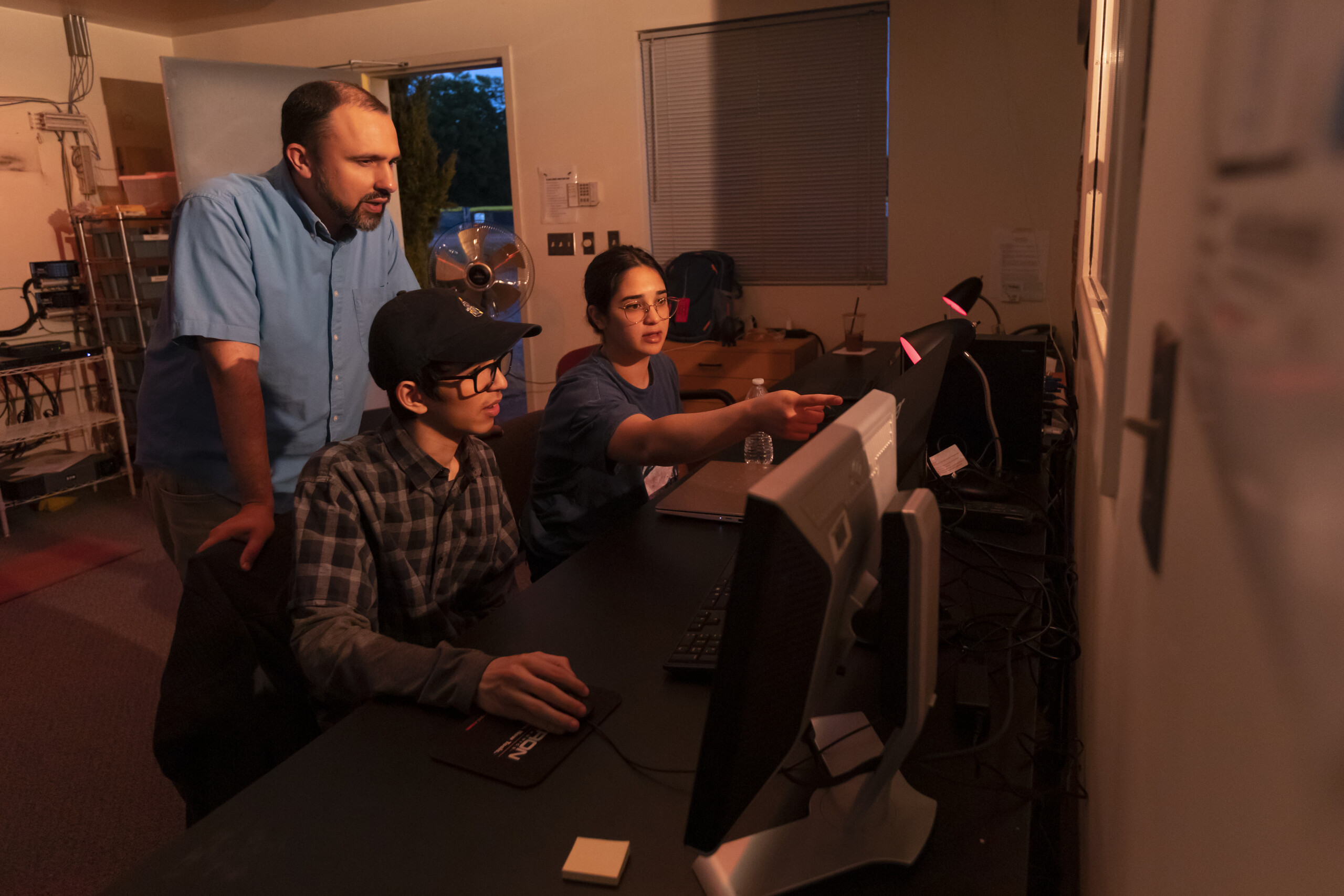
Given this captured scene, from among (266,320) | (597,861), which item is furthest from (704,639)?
(266,320)

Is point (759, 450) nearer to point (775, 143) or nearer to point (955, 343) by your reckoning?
point (955, 343)

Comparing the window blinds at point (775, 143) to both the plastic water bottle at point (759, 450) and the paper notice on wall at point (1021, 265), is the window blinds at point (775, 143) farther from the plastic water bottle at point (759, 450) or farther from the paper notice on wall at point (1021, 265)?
the plastic water bottle at point (759, 450)

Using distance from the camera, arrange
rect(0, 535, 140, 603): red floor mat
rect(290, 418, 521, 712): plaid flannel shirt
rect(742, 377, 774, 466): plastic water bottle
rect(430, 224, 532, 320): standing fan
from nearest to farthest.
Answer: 1. rect(290, 418, 521, 712): plaid flannel shirt
2. rect(742, 377, 774, 466): plastic water bottle
3. rect(0, 535, 140, 603): red floor mat
4. rect(430, 224, 532, 320): standing fan

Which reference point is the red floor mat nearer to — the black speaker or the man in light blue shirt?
the man in light blue shirt

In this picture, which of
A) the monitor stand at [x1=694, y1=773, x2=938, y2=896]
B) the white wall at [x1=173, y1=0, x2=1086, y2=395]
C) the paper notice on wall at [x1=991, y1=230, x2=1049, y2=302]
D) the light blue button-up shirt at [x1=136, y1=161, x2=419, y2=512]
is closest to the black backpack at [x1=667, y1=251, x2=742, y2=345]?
the white wall at [x1=173, y1=0, x2=1086, y2=395]

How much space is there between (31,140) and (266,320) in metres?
4.26

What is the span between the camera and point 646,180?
15.1 feet

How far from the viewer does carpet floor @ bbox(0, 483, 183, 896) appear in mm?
1992

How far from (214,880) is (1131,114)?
1217 millimetres

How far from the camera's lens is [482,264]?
403 cm

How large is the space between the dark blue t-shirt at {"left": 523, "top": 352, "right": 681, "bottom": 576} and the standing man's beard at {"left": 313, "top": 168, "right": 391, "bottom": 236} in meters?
0.63

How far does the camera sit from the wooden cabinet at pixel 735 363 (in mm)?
4043

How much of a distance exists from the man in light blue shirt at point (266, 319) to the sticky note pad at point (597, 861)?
3.68ft

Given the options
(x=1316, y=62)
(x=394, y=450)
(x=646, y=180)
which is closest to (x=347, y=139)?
(x=394, y=450)
